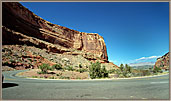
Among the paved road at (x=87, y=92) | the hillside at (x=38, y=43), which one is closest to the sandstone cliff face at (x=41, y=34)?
the hillside at (x=38, y=43)

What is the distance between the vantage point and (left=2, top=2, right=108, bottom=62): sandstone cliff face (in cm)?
3924

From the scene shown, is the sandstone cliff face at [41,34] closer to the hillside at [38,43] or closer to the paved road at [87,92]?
the hillside at [38,43]

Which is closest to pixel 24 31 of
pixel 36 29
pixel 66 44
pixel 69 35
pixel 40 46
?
pixel 36 29

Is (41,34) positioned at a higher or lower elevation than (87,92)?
higher

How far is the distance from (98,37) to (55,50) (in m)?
43.9

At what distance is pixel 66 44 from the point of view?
63.2 m

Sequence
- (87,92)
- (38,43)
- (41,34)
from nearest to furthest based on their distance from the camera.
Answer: (87,92), (38,43), (41,34)

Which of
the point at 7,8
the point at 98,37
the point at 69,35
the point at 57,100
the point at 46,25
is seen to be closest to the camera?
the point at 57,100

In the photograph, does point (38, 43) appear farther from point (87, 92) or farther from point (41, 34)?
point (87, 92)

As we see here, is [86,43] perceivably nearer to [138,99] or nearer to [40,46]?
[40,46]

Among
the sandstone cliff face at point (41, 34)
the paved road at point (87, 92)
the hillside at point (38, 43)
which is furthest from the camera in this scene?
the sandstone cliff face at point (41, 34)

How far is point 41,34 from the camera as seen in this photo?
52219 millimetres

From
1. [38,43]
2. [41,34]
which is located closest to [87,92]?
[38,43]

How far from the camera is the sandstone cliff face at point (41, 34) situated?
3924cm
